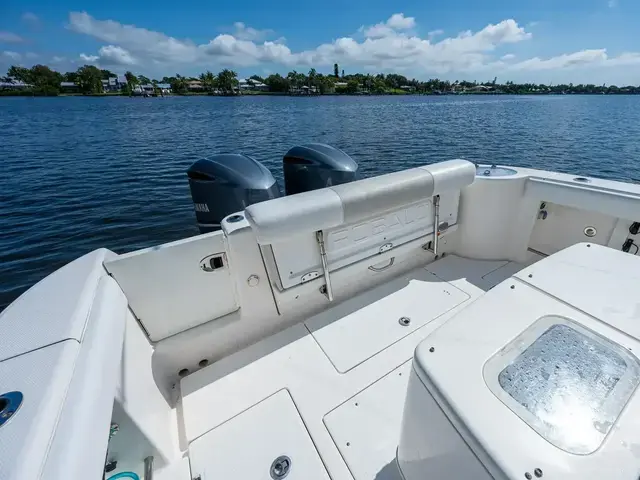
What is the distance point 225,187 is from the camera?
7.18 feet

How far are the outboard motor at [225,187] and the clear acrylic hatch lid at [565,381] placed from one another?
1820mm

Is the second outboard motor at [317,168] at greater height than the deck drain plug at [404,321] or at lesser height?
greater

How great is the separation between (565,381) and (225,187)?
2084mm

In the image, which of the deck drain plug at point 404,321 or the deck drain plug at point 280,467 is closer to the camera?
the deck drain plug at point 280,467

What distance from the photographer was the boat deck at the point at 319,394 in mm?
1268

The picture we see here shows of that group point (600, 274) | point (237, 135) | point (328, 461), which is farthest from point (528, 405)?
point (237, 135)

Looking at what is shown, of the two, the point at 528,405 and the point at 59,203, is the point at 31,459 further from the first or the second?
the point at 59,203

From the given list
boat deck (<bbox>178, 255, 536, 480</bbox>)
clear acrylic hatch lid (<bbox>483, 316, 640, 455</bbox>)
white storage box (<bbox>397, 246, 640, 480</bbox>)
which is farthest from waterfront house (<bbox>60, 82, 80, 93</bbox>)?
clear acrylic hatch lid (<bbox>483, 316, 640, 455</bbox>)

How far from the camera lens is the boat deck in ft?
4.16

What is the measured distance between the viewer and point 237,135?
13.3m

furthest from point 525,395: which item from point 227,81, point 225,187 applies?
point 227,81

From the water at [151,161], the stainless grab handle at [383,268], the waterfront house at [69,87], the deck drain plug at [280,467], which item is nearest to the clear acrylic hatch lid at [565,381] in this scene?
the deck drain plug at [280,467]

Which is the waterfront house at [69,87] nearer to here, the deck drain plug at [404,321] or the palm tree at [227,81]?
the palm tree at [227,81]

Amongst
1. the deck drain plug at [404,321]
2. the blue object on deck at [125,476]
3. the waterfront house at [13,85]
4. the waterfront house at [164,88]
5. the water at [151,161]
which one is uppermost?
the waterfront house at [13,85]
